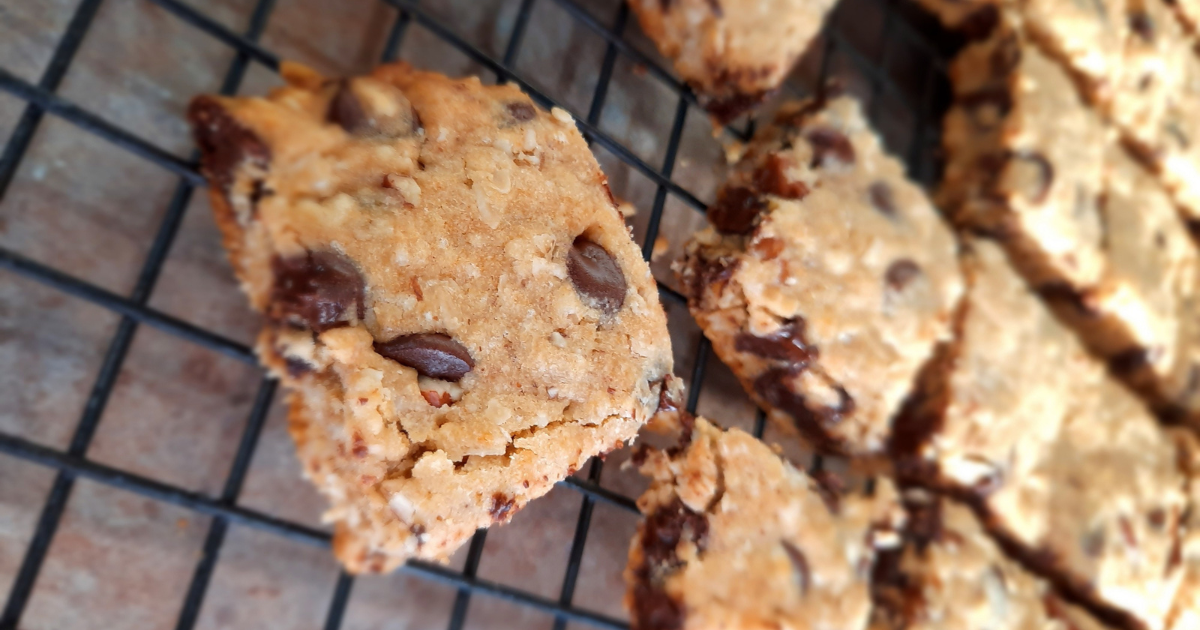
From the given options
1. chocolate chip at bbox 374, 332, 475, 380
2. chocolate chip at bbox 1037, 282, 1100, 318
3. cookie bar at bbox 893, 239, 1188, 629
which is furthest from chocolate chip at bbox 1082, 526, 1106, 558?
chocolate chip at bbox 374, 332, 475, 380

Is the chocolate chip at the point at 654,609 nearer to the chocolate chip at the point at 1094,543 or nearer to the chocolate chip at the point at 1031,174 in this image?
the chocolate chip at the point at 1094,543

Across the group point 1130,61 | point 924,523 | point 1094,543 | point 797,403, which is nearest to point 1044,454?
point 1094,543

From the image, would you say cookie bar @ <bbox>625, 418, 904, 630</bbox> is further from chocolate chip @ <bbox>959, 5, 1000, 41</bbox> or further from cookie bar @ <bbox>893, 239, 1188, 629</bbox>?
chocolate chip @ <bbox>959, 5, 1000, 41</bbox>

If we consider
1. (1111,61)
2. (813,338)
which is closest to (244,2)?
(813,338)

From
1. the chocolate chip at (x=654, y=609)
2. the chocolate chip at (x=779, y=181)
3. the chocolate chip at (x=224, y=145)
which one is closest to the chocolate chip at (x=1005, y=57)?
the chocolate chip at (x=779, y=181)

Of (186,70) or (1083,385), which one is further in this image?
(1083,385)

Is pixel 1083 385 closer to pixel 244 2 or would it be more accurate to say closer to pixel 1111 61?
pixel 1111 61
